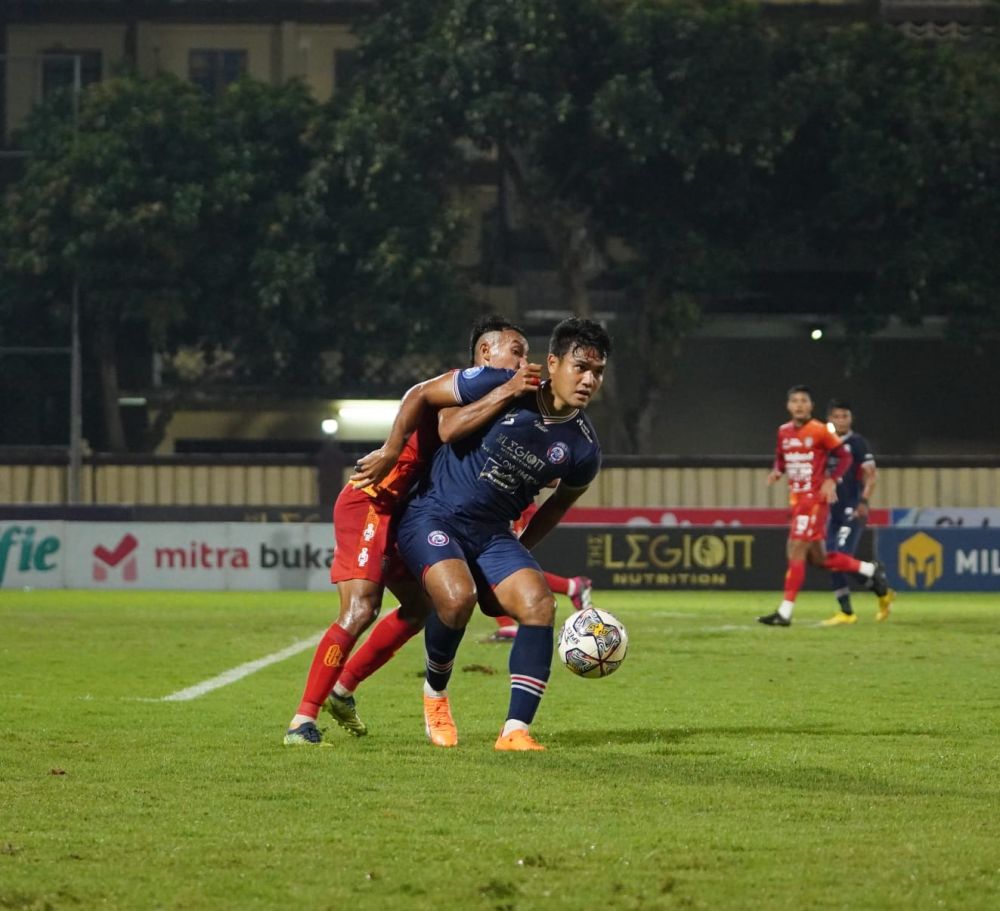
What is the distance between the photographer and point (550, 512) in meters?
9.07

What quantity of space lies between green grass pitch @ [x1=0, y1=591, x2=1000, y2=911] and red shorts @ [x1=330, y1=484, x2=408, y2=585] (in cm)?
76

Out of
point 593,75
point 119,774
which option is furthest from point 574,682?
point 593,75

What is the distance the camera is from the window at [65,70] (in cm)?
→ 4022

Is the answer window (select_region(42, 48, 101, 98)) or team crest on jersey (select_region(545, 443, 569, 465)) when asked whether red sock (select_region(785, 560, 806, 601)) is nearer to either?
team crest on jersey (select_region(545, 443, 569, 465))

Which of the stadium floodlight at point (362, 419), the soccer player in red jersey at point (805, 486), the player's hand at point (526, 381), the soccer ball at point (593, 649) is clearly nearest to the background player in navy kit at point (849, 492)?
the soccer player in red jersey at point (805, 486)

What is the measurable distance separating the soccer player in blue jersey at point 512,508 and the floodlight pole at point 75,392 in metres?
26.2

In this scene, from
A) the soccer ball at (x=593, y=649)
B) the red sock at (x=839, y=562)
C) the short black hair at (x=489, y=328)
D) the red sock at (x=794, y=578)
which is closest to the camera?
the soccer ball at (x=593, y=649)

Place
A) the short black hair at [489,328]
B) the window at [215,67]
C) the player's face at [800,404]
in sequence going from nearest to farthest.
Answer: the short black hair at [489,328], the player's face at [800,404], the window at [215,67]

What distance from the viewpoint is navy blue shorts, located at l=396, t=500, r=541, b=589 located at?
8.69m

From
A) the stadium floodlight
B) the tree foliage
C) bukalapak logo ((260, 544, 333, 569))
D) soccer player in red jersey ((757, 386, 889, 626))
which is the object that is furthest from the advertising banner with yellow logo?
the stadium floodlight

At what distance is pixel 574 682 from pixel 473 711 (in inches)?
90.5

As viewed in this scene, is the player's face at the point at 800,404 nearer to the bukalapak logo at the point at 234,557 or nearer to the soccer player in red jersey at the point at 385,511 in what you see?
the soccer player in red jersey at the point at 385,511

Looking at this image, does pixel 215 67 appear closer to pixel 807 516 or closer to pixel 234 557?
pixel 234 557

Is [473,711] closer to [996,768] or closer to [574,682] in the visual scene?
[574,682]
